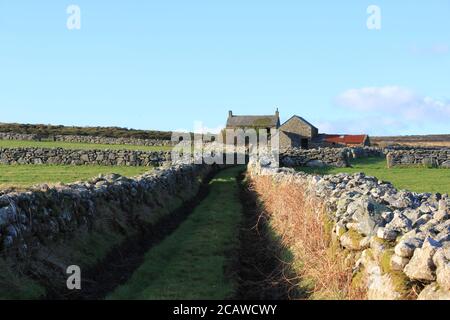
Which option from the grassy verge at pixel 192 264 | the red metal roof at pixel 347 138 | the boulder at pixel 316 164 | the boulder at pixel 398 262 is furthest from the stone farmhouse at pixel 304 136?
the boulder at pixel 398 262

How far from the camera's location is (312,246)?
11.6 metres

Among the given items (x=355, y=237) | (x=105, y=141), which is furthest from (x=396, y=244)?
(x=105, y=141)

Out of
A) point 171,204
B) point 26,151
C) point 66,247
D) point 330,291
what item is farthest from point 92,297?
point 26,151

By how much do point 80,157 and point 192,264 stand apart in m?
30.4

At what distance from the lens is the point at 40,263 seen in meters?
11.2

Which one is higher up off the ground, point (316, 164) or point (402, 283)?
point (316, 164)

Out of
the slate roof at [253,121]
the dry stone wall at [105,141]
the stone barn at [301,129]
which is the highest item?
the slate roof at [253,121]

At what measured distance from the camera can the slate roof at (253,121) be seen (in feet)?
317

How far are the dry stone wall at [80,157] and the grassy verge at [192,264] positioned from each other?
22.0m

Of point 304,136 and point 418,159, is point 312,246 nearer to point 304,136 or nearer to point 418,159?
point 418,159

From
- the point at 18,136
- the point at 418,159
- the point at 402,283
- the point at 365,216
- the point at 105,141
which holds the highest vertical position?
the point at 18,136

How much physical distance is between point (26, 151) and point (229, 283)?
109 feet

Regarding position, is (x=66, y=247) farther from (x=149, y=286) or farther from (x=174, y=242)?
(x=174, y=242)

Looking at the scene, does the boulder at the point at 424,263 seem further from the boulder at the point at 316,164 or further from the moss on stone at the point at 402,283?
the boulder at the point at 316,164
